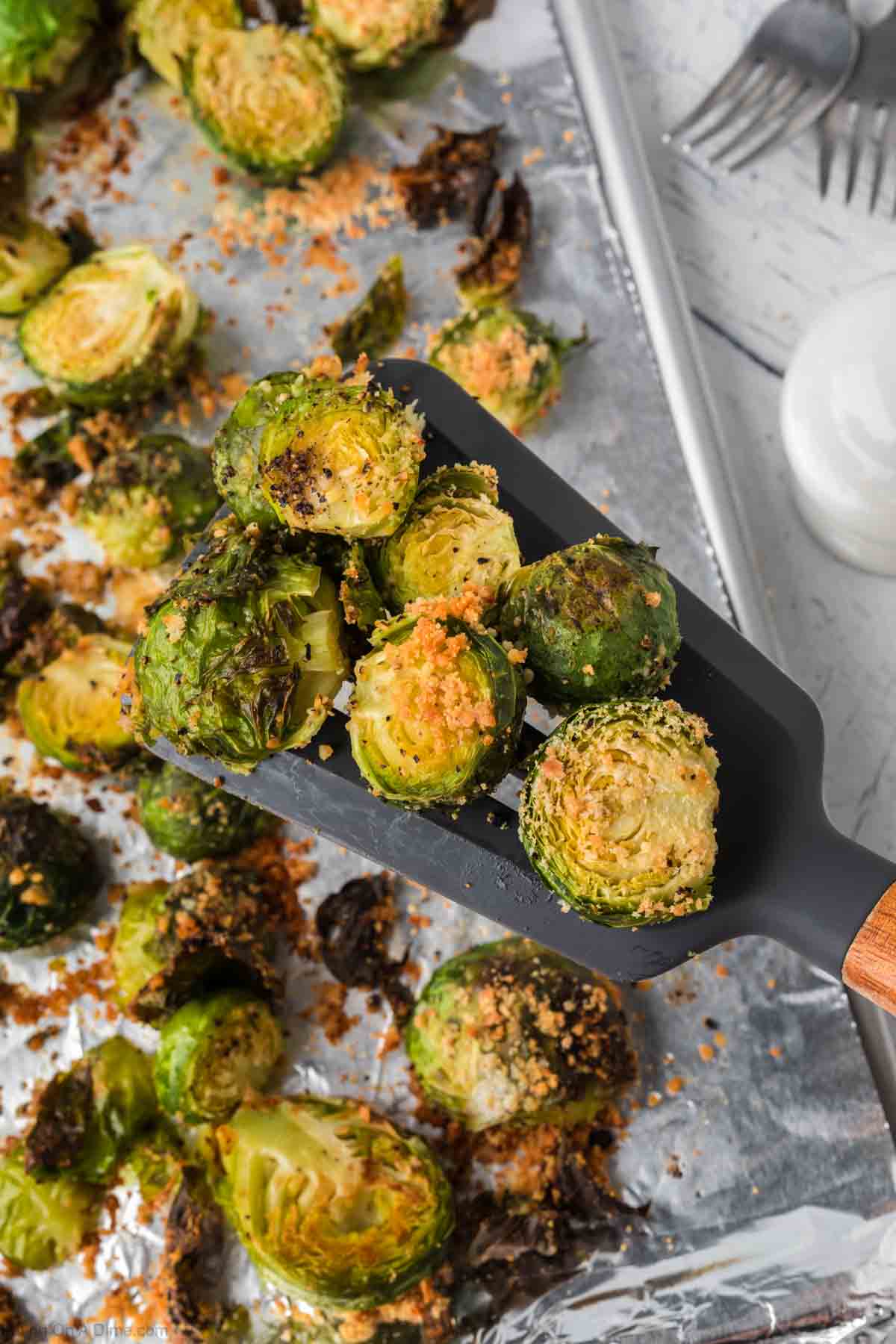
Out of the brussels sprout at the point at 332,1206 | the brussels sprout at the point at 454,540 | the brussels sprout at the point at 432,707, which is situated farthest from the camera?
the brussels sprout at the point at 332,1206

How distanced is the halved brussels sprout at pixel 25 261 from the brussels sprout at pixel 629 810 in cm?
169

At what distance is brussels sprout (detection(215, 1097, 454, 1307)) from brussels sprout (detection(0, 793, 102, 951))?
551mm

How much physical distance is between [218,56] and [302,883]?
5.75ft

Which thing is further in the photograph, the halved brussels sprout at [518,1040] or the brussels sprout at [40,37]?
the brussels sprout at [40,37]

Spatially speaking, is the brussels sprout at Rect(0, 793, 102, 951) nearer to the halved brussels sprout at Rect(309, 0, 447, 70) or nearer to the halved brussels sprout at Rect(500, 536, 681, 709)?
the halved brussels sprout at Rect(500, 536, 681, 709)

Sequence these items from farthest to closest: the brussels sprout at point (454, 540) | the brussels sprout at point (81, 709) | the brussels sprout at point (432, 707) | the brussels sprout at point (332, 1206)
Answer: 1. the brussels sprout at point (81, 709)
2. the brussels sprout at point (332, 1206)
3. the brussels sprout at point (454, 540)
4. the brussels sprout at point (432, 707)

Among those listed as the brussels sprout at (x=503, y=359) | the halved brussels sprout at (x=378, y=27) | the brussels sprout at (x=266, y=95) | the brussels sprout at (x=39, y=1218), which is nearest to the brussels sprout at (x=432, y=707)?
the brussels sprout at (x=503, y=359)

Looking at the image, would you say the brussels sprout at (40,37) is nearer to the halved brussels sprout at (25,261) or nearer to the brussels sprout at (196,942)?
the halved brussels sprout at (25,261)

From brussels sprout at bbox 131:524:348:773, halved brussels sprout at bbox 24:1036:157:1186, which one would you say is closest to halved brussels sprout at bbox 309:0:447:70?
brussels sprout at bbox 131:524:348:773

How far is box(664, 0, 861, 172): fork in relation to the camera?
2762 mm

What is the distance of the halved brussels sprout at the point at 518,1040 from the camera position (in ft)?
7.69

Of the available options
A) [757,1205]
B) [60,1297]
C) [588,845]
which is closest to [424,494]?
[588,845]

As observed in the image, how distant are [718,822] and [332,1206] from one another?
3.37ft

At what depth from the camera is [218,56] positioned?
2.69 metres
